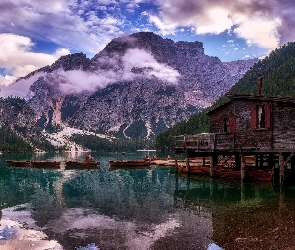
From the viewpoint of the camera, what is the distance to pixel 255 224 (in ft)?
56.5

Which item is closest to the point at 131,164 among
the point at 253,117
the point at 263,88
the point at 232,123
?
the point at 232,123

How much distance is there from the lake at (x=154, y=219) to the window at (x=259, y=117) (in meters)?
6.28

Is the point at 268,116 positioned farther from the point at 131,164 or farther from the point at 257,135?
the point at 131,164

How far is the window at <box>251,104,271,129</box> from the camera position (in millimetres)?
32231

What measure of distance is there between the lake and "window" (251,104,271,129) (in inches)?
247

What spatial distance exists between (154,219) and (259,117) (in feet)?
61.3

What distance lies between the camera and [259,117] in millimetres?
33062

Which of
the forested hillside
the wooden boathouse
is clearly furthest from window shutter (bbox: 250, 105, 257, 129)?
the forested hillside

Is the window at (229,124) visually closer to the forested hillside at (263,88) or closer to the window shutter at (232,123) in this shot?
the window shutter at (232,123)

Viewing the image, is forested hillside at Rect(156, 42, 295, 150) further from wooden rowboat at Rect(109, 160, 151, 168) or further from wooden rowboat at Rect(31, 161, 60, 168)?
wooden rowboat at Rect(31, 161, 60, 168)

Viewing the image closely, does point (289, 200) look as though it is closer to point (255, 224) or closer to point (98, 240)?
point (255, 224)

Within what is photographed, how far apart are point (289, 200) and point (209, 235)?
1129 centimetres

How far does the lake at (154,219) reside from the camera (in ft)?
49.9

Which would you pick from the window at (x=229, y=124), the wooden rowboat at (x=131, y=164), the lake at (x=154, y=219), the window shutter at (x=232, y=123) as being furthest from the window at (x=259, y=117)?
the wooden rowboat at (x=131, y=164)
